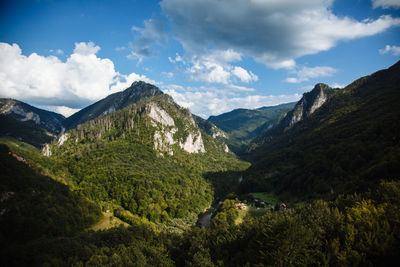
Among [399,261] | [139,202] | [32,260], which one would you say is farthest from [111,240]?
[399,261]

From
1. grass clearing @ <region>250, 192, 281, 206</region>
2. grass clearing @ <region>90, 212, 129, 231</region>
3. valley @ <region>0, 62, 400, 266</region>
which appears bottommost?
grass clearing @ <region>90, 212, 129, 231</region>

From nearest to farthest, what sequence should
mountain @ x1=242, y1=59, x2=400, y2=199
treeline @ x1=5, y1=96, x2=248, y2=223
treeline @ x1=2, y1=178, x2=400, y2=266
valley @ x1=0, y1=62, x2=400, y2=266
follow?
treeline @ x1=2, y1=178, x2=400, y2=266
valley @ x1=0, y1=62, x2=400, y2=266
mountain @ x1=242, y1=59, x2=400, y2=199
treeline @ x1=5, y1=96, x2=248, y2=223

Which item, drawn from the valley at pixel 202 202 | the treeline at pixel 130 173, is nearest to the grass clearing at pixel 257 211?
the valley at pixel 202 202

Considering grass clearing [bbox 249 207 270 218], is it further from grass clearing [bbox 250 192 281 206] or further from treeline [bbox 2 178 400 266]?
grass clearing [bbox 250 192 281 206]

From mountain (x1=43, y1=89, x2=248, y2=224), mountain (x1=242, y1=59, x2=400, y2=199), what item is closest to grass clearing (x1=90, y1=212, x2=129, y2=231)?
mountain (x1=43, y1=89, x2=248, y2=224)

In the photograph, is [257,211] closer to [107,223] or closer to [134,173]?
[107,223]

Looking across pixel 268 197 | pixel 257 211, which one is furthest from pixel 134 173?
pixel 268 197

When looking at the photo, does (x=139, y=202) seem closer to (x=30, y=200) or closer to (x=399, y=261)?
(x=30, y=200)

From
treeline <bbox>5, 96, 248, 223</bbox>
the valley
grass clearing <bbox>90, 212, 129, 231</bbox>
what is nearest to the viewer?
the valley

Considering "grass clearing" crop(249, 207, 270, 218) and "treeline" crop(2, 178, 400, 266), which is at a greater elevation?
"treeline" crop(2, 178, 400, 266)
